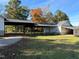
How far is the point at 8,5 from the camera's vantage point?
228ft

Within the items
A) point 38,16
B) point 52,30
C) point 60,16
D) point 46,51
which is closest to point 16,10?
point 38,16

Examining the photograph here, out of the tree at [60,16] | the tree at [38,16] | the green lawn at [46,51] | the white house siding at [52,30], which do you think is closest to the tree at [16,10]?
the tree at [38,16]

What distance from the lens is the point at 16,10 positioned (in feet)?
220

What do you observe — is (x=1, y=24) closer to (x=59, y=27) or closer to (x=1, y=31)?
(x=1, y=31)

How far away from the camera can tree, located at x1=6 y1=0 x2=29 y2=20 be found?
65.4 m

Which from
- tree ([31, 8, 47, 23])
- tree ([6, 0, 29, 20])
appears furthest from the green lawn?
tree ([6, 0, 29, 20])

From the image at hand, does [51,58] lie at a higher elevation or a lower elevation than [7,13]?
lower

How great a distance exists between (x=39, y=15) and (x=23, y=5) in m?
12.6

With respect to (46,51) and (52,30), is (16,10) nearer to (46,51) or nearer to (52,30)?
(52,30)

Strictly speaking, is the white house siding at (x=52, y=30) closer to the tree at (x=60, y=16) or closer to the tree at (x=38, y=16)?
the tree at (x=38, y=16)

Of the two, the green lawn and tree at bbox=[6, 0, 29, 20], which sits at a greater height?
tree at bbox=[6, 0, 29, 20]

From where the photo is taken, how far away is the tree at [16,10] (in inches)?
2574

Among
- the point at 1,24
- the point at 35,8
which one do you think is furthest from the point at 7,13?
the point at 1,24

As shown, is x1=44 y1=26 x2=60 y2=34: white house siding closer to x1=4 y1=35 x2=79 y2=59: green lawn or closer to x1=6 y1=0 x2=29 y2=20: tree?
x1=6 y1=0 x2=29 y2=20: tree
